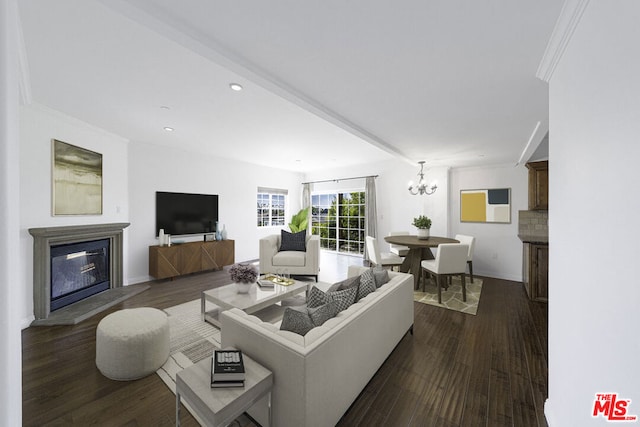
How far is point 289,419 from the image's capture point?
1340 millimetres

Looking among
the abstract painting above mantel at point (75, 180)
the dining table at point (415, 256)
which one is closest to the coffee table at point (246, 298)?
the dining table at point (415, 256)

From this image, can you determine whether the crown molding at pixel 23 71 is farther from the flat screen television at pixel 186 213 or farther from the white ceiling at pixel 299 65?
the flat screen television at pixel 186 213

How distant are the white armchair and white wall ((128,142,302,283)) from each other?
1.73 meters

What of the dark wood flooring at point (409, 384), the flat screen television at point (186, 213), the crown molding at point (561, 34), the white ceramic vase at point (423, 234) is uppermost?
the crown molding at point (561, 34)

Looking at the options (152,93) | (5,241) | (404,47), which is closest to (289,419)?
(5,241)

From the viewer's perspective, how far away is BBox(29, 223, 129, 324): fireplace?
291 centimetres

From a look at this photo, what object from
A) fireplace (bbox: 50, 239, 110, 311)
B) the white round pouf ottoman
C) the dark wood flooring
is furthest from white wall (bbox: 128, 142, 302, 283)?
the white round pouf ottoman

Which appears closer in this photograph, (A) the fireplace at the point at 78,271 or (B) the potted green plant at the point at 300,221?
(A) the fireplace at the point at 78,271

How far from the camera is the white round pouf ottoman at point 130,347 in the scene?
6.45 ft

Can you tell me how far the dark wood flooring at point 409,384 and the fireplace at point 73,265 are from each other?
43 cm

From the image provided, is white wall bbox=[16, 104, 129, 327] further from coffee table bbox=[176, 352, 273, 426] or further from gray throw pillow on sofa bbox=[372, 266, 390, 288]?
gray throw pillow on sofa bbox=[372, 266, 390, 288]

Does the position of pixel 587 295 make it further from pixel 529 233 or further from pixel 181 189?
pixel 181 189

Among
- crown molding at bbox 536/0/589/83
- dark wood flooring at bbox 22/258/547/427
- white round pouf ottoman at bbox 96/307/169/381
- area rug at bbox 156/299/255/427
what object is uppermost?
crown molding at bbox 536/0/589/83

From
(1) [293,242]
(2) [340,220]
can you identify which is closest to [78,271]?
(1) [293,242]
